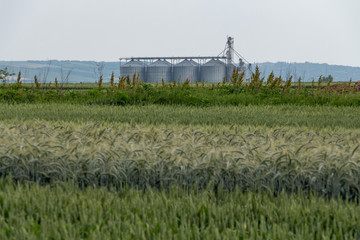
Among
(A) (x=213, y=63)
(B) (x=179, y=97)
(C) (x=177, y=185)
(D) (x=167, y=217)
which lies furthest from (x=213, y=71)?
(D) (x=167, y=217)

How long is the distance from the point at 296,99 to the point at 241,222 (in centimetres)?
1169

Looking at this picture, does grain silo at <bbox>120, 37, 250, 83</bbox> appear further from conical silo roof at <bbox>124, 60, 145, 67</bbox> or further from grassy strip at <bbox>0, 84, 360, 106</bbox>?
grassy strip at <bbox>0, 84, 360, 106</bbox>

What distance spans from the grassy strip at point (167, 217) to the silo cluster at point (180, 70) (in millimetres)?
60756

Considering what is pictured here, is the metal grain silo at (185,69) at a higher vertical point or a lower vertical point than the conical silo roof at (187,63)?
lower

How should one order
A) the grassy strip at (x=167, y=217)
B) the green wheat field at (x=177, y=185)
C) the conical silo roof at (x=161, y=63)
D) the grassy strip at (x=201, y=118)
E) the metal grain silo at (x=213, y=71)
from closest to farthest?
the grassy strip at (x=167, y=217) < the green wheat field at (x=177, y=185) < the grassy strip at (x=201, y=118) < the metal grain silo at (x=213, y=71) < the conical silo roof at (x=161, y=63)

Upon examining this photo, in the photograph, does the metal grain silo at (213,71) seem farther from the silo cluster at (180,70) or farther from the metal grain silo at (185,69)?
the metal grain silo at (185,69)

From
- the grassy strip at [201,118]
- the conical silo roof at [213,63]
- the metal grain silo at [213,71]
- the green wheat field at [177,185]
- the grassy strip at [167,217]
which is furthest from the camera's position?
the conical silo roof at [213,63]

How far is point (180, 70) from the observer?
66125mm

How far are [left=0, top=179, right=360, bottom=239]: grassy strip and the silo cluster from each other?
60.8 meters

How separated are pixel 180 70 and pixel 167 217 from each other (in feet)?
208

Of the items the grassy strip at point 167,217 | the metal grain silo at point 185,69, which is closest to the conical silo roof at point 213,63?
the metal grain silo at point 185,69

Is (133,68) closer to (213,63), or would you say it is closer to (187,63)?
(187,63)

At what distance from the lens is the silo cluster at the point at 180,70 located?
64.6m

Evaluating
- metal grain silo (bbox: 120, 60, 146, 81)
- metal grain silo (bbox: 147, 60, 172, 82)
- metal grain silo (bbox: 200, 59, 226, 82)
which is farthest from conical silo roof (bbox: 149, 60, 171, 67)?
metal grain silo (bbox: 200, 59, 226, 82)
